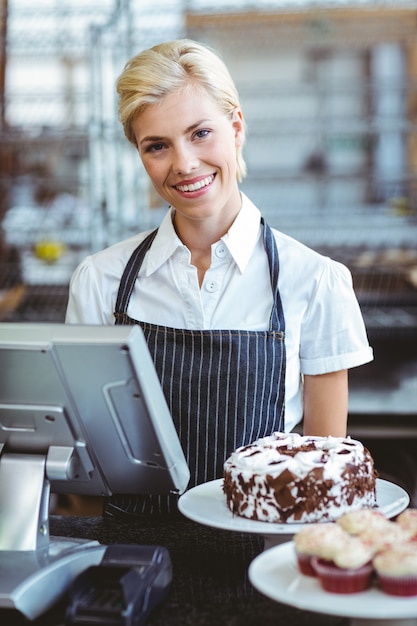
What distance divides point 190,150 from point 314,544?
0.80 m

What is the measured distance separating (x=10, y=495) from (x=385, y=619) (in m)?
0.54

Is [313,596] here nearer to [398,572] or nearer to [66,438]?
[398,572]

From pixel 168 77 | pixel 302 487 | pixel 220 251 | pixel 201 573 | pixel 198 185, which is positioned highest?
pixel 168 77

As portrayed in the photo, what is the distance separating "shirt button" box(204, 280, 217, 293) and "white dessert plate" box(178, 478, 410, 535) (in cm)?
42

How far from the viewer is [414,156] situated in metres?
4.96

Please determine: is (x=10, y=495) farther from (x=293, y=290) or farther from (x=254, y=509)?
(x=293, y=290)

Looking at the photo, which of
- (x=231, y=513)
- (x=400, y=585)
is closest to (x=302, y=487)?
(x=231, y=513)

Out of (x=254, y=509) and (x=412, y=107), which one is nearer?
(x=254, y=509)

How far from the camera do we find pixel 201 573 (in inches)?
53.2

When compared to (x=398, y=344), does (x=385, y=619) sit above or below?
above

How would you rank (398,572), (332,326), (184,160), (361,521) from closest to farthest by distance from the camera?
(398,572)
(361,521)
(184,160)
(332,326)

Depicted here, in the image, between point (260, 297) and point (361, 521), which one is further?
point (260, 297)

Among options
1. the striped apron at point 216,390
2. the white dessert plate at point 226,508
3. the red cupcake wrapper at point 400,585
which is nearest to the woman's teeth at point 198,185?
the striped apron at point 216,390

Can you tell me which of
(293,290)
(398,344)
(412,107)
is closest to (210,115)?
(293,290)
